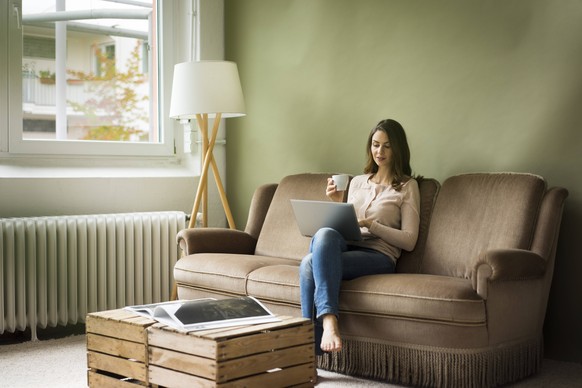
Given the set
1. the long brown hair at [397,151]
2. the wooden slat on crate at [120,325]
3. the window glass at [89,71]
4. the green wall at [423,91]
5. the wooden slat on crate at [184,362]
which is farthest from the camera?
the window glass at [89,71]

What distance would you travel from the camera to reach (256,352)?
2.38 metres

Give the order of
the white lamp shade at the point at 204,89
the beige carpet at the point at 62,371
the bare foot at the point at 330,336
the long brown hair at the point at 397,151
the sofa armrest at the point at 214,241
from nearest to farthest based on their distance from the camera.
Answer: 1. the bare foot at the point at 330,336
2. the beige carpet at the point at 62,371
3. the long brown hair at the point at 397,151
4. the sofa armrest at the point at 214,241
5. the white lamp shade at the point at 204,89

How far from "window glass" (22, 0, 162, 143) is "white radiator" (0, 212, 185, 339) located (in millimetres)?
635

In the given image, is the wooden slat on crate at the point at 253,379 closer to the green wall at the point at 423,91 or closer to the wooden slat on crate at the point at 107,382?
the wooden slat on crate at the point at 107,382

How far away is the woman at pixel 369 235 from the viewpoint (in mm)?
2883

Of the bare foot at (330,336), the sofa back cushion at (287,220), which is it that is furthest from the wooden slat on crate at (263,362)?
the sofa back cushion at (287,220)

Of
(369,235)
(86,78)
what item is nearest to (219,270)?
(369,235)

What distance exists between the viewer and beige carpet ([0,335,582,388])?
116 inches

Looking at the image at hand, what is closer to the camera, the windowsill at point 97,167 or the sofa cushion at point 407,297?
the sofa cushion at point 407,297

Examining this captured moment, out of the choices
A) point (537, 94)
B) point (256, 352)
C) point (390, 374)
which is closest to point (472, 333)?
point (390, 374)

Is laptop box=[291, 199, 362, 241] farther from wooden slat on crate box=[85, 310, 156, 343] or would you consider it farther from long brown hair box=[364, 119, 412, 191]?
wooden slat on crate box=[85, 310, 156, 343]

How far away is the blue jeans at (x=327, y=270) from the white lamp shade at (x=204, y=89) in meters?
1.30

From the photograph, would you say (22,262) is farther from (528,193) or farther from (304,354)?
(528,193)

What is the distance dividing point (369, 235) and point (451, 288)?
0.65 m
